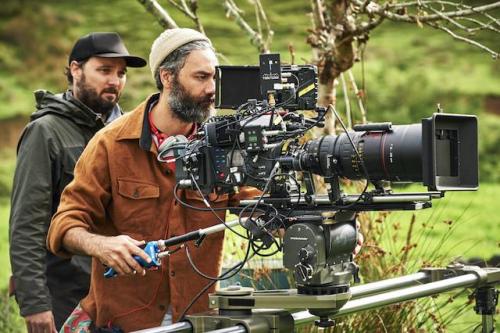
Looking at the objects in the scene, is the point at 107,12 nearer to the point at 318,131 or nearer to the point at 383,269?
the point at 318,131

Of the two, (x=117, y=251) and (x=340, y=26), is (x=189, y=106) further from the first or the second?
(x=340, y=26)

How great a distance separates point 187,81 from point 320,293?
1039mm

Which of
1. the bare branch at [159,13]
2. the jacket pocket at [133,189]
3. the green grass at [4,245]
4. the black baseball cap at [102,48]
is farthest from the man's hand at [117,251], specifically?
the green grass at [4,245]

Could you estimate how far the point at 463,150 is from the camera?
10.4 ft

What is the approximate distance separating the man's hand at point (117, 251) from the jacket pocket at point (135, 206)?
0.23m

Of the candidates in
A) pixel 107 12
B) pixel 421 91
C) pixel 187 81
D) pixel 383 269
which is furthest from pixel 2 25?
pixel 187 81

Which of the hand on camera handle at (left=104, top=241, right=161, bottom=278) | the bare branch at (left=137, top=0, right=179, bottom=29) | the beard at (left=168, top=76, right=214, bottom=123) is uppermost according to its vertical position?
the bare branch at (left=137, top=0, right=179, bottom=29)

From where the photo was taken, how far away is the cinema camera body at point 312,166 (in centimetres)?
308

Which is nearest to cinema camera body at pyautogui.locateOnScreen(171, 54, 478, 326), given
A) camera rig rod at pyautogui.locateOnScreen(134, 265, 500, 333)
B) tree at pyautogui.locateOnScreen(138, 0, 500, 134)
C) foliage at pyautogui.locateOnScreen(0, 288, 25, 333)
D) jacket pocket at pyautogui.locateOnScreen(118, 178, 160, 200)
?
camera rig rod at pyautogui.locateOnScreen(134, 265, 500, 333)

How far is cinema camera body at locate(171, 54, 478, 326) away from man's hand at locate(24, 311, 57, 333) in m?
1.21

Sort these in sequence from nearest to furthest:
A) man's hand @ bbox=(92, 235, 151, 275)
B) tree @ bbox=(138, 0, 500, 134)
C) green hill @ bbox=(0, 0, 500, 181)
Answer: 1. man's hand @ bbox=(92, 235, 151, 275)
2. tree @ bbox=(138, 0, 500, 134)
3. green hill @ bbox=(0, 0, 500, 181)

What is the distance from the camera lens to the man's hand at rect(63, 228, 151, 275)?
3.36 meters

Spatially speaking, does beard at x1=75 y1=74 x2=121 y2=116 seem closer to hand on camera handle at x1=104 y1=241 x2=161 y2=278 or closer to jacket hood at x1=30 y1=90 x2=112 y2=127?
jacket hood at x1=30 y1=90 x2=112 y2=127

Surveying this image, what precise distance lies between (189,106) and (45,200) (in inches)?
36.2
